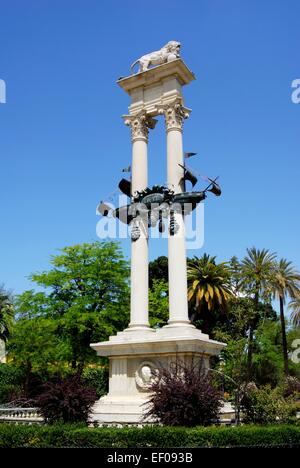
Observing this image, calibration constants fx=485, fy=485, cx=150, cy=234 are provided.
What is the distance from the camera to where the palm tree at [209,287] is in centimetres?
4931

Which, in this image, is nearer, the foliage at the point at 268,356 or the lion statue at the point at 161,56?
the lion statue at the point at 161,56

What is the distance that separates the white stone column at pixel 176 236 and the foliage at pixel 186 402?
5.02 meters

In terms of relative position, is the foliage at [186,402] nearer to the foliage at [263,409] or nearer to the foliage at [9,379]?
the foliage at [263,409]

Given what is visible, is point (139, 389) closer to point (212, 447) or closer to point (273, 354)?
point (212, 447)

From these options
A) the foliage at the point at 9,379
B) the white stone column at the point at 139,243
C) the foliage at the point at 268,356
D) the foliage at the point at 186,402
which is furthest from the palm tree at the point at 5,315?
the foliage at the point at 186,402

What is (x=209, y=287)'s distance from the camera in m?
49.4

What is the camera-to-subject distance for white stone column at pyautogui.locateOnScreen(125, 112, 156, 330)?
21.7 m

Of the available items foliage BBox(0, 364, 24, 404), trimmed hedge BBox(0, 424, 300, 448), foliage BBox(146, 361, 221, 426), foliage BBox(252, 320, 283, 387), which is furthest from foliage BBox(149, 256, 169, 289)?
trimmed hedge BBox(0, 424, 300, 448)

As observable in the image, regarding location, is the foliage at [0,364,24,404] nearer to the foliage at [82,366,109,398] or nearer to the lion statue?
the foliage at [82,366,109,398]

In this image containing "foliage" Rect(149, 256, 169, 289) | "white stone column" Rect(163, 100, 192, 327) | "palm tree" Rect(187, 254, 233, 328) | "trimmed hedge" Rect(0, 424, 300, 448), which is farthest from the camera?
"foliage" Rect(149, 256, 169, 289)

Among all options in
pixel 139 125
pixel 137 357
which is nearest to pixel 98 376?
pixel 137 357

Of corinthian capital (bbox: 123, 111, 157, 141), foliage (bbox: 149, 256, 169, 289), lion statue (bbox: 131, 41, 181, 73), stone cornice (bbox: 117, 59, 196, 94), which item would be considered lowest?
foliage (bbox: 149, 256, 169, 289)

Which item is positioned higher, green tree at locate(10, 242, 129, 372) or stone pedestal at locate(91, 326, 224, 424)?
green tree at locate(10, 242, 129, 372)

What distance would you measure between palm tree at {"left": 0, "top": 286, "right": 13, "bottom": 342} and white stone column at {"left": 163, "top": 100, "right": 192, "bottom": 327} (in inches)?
1392
